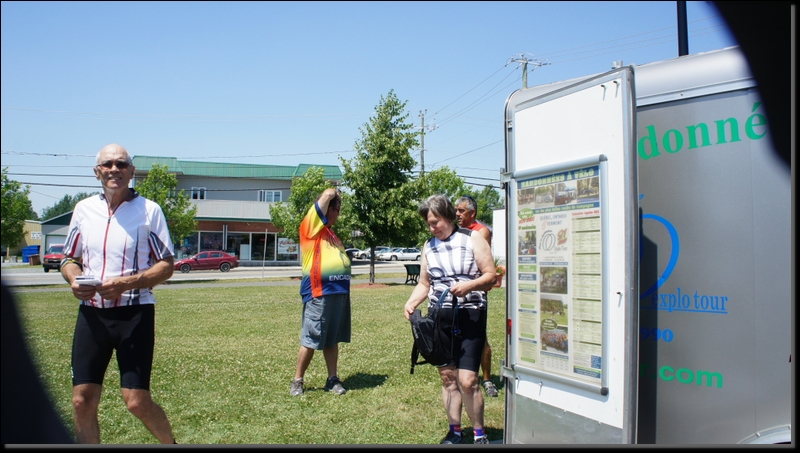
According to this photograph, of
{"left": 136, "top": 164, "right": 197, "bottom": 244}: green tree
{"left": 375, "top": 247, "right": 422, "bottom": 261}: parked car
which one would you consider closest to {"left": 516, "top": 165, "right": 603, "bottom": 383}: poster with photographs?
{"left": 136, "top": 164, "right": 197, "bottom": 244}: green tree

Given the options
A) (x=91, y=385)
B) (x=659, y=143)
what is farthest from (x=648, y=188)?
(x=91, y=385)

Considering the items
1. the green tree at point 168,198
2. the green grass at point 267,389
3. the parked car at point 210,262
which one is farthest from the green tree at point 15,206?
the parked car at point 210,262

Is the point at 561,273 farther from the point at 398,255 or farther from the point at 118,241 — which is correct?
the point at 398,255

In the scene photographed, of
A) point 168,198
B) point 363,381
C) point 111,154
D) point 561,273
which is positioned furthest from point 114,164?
point 168,198

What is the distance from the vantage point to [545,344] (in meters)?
3.65

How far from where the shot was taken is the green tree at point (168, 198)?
99.1 feet

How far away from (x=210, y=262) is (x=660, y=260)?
41265 millimetres

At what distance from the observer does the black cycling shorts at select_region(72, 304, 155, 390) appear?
145 inches

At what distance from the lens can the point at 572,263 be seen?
11.3ft

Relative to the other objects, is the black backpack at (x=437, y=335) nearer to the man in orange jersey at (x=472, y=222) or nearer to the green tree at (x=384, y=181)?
the man in orange jersey at (x=472, y=222)

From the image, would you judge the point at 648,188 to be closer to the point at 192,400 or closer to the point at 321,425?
the point at 321,425

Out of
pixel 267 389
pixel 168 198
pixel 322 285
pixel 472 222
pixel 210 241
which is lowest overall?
pixel 267 389

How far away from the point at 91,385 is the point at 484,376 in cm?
374

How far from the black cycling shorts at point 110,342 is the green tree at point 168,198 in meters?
27.9
